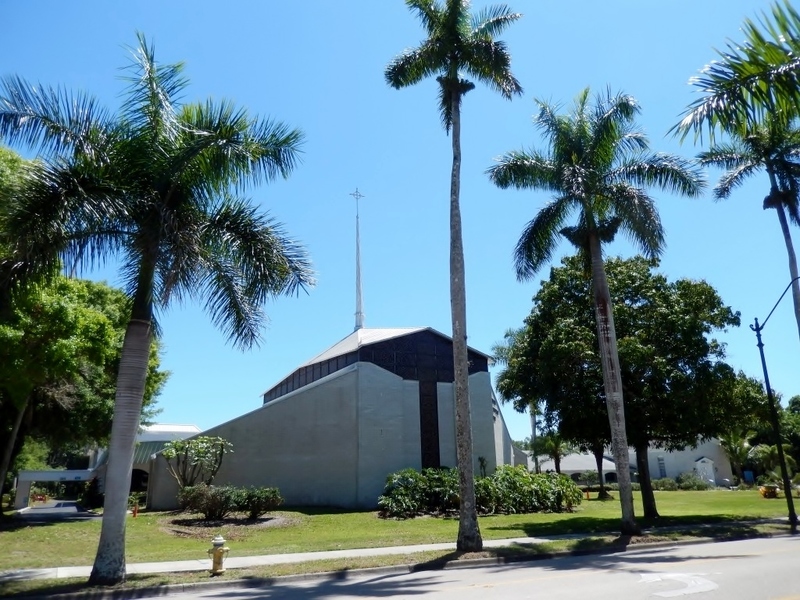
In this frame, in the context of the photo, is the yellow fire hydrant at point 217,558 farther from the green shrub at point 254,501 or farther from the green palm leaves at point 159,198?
the green shrub at point 254,501

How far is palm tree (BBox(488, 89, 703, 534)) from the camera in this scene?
1988 centimetres

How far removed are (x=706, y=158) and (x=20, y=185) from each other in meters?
23.3

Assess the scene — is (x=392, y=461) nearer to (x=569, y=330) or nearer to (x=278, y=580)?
(x=569, y=330)

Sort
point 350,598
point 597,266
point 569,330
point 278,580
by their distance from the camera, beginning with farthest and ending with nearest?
point 569,330 < point 597,266 < point 278,580 < point 350,598

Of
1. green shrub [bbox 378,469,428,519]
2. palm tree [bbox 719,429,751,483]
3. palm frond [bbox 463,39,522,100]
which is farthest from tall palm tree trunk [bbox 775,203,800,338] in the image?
palm tree [bbox 719,429,751,483]

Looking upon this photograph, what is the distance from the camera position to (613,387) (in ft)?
63.7

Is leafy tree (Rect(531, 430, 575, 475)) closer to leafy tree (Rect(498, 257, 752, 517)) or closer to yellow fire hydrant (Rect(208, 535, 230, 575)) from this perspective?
leafy tree (Rect(498, 257, 752, 517))

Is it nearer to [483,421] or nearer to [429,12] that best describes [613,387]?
[429,12]

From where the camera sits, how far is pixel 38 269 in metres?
12.4

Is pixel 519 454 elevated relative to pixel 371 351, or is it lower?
lower

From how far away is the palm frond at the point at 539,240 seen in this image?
847 inches

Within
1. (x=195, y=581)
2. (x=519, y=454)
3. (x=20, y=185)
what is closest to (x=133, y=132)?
(x=20, y=185)

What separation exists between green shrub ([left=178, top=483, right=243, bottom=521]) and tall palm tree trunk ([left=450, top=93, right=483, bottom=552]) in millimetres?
11163

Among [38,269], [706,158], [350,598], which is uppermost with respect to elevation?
[706,158]
